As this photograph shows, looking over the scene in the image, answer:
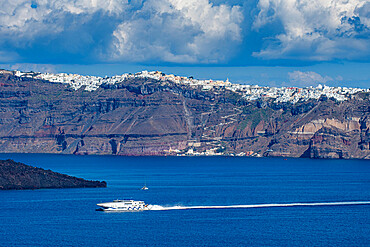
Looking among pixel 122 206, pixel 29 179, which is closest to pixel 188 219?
pixel 122 206

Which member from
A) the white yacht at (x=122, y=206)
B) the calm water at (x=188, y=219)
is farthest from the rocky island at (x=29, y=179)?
the white yacht at (x=122, y=206)

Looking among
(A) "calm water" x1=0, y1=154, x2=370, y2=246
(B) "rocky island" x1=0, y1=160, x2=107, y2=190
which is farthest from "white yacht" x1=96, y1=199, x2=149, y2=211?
(B) "rocky island" x1=0, y1=160, x2=107, y2=190

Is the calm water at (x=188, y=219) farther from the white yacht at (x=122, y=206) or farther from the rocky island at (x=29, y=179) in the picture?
the rocky island at (x=29, y=179)

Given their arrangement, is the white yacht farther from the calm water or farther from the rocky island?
the rocky island

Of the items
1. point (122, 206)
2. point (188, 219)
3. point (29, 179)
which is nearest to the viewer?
point (188, 219)

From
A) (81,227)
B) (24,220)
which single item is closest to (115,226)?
(81,227)

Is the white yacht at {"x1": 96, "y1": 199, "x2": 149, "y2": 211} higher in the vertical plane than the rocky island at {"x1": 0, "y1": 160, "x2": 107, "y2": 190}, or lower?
lower

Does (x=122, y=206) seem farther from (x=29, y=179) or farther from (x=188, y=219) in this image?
(x=29, y=179)

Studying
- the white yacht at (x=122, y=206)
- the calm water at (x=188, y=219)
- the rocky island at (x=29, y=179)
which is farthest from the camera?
the rocky island at (x=29, y=179)
